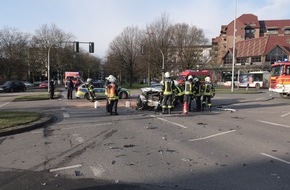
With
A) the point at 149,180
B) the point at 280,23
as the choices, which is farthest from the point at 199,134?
the point at 280,23

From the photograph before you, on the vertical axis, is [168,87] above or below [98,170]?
above

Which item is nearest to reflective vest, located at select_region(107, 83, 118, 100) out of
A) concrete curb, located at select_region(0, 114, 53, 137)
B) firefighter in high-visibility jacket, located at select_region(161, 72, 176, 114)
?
firefighter in high-visibility jacket, located at select_region(161, 72, 176, 114)

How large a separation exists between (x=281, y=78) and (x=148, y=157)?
24060 millimetres

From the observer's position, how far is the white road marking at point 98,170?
6457 millimetres

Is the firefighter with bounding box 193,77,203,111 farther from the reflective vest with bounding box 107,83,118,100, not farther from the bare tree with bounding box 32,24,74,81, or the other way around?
the bare tree with bounding box 32,24,74,81

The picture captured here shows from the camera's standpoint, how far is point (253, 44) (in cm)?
9719

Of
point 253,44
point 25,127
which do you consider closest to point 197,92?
point 25,127

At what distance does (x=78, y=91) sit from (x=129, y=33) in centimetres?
4144

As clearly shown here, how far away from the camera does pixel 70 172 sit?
662 cm

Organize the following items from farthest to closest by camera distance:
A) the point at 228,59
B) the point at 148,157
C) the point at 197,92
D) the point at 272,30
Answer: the point at 272,30 < the point at 228,59 < the point at 197,92 < the point at 148,157

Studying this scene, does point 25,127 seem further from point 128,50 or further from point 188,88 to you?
point 128,50

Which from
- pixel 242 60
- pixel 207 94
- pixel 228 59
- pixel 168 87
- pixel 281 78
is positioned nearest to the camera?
pixel 168 87

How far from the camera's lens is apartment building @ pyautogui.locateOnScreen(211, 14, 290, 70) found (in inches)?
3575

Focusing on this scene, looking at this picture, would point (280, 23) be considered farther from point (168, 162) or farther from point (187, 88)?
point (168, 162)
